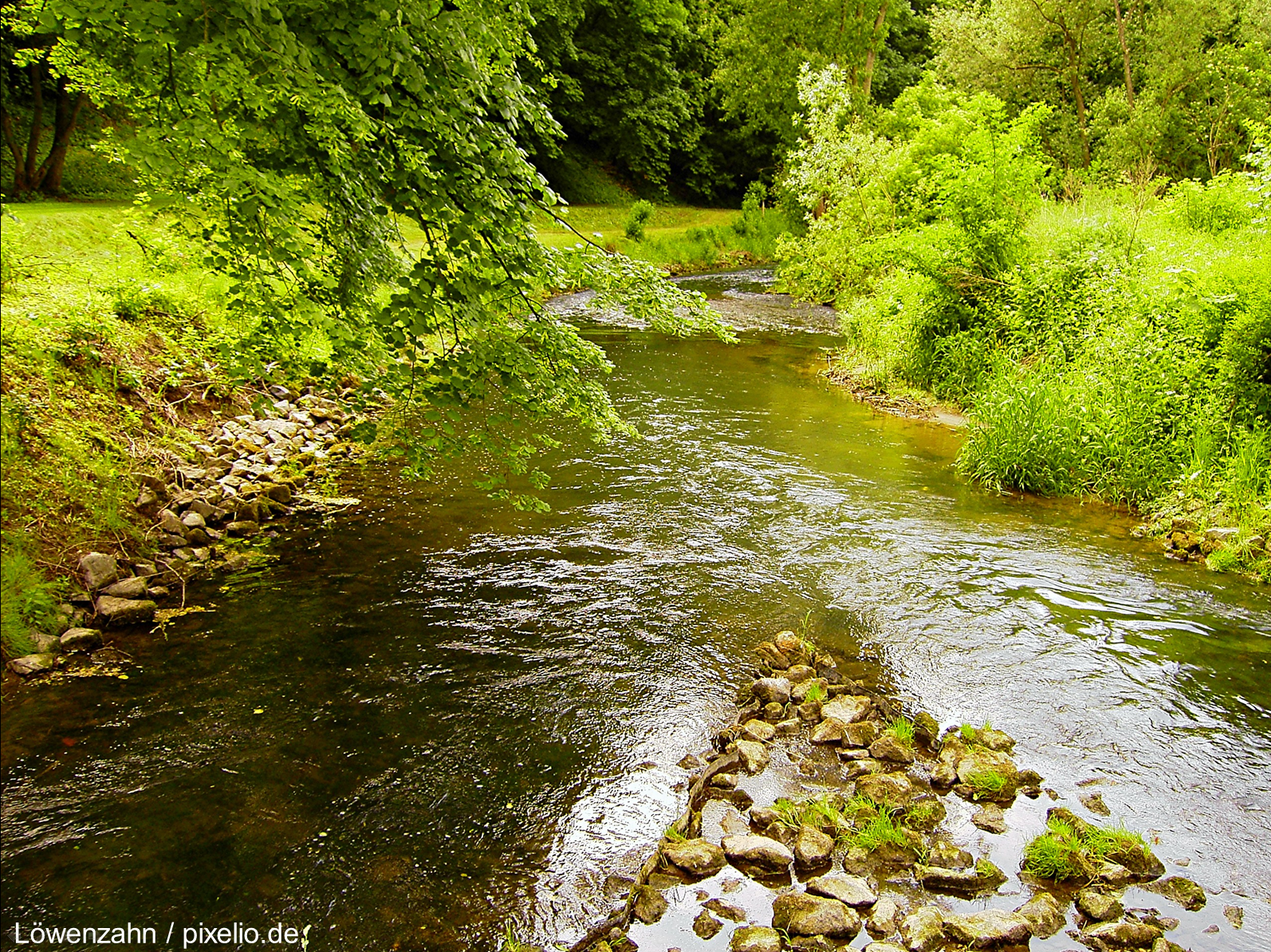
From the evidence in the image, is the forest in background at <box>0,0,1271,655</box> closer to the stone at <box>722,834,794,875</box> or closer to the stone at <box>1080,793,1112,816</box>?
the stone at <box>722,834,794,875</box>

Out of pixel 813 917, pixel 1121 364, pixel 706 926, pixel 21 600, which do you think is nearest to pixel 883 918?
pixel 813 917

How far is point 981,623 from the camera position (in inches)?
292

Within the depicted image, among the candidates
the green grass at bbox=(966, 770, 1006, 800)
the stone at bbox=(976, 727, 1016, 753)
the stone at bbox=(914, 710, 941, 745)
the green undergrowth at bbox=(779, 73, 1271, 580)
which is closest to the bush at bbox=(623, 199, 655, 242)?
the green undergrowth at bbox=(779, 73, 1271, 580)

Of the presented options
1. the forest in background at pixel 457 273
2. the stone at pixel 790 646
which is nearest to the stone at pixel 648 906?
the stone at pixel 790 646

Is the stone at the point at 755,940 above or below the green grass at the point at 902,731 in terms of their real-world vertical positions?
below

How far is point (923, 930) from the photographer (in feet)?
13.2

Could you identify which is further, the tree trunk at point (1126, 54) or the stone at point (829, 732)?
the tree trunk at point (1126, 54)

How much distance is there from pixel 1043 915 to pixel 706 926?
177cm

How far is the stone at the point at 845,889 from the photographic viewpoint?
4.26m

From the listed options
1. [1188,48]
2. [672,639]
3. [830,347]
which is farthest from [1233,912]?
[1188,48]

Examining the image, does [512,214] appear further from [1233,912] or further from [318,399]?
[318,399]

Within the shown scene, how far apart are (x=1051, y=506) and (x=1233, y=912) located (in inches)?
282

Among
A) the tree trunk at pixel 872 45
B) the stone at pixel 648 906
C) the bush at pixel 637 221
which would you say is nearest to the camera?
the stone at pixel 648 906

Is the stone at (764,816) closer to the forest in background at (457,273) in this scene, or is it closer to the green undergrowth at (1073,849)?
the green undergrowth at (1073,849)
